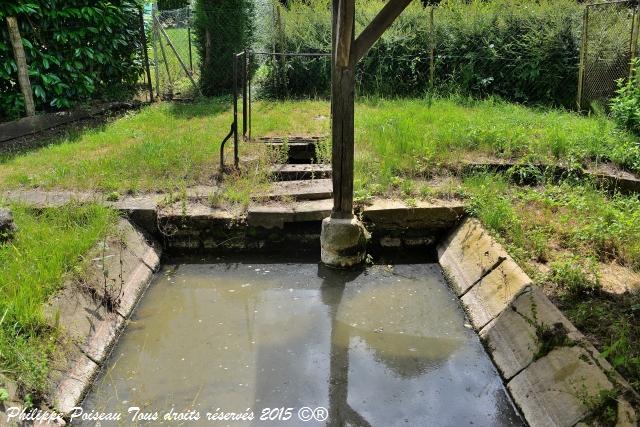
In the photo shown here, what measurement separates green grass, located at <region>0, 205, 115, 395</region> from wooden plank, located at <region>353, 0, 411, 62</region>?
271 centimetres

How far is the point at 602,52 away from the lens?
31.0 feet

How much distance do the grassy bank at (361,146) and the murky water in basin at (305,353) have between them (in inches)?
56.8

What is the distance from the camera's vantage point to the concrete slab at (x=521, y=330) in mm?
3582

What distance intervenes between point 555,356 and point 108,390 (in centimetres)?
277

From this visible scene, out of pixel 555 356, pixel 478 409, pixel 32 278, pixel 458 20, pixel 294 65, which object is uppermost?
pixel 458 20

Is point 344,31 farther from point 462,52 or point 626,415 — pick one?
point 462,52

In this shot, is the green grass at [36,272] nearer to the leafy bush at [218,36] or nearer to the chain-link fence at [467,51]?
the leafy bush at [218,36]

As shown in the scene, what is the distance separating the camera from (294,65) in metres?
11.1

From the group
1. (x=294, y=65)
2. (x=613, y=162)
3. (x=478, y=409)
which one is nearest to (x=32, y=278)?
(x=478, y=409)

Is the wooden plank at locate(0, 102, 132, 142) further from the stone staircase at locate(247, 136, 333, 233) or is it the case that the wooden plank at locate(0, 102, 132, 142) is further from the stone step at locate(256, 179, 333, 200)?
the stone step at locate(256, 179, 333, 200)

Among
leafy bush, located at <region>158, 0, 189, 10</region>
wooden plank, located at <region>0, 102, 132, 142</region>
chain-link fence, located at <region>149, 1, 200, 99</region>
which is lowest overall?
wooden plank, located at <region>0, 102, 132, 142</region>

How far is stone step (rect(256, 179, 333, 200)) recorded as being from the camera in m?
5.93

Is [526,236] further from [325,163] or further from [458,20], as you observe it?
[458,20]

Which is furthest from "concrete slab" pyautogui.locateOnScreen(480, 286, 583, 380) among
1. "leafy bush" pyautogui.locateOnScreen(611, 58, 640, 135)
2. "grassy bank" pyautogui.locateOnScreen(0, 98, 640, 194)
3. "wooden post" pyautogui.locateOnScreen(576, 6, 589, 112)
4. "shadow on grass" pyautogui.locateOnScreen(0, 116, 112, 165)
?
"wooden post" pyautogui.locateOnScreen(576, 6, 589, 112)
